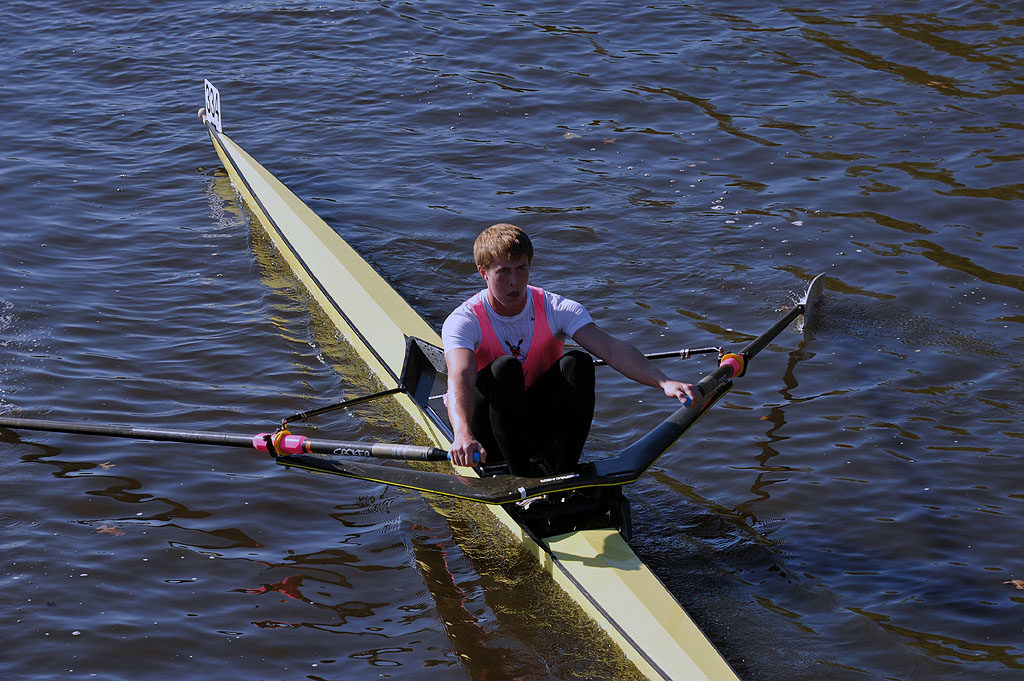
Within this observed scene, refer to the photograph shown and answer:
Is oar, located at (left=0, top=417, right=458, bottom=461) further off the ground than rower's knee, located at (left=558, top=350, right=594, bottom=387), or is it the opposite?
rower's knee, located at (left=558, top=350, right=594, bottom=387)

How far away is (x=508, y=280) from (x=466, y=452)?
0.83m

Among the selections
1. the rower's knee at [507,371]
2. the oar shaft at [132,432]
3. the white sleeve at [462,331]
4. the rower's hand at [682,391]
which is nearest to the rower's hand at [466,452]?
the rower's knee at [507,371]

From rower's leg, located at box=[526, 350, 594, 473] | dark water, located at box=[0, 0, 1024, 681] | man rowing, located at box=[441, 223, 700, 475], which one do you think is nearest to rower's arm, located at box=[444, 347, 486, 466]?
man rowing, located at box=[441, 223, 700, 475]

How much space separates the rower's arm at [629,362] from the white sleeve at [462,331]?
487mm

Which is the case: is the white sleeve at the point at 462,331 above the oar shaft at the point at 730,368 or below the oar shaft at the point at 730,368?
above

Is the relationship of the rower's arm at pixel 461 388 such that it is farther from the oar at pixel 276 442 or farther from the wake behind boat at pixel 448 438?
the wake behind boat at pixel 448 438

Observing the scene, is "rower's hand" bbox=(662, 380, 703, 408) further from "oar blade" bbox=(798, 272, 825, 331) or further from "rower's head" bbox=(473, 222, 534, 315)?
"oar blade" bbox=(798, 272, 825, 331)

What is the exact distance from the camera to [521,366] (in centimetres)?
486

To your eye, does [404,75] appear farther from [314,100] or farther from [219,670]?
[219,670]

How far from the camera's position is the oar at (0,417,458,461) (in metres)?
4.81

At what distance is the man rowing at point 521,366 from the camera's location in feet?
15.7

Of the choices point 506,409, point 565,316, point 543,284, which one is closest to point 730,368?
point 565,316

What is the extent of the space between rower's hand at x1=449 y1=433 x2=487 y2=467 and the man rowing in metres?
0.11

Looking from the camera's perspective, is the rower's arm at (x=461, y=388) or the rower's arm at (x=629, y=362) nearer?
the rower's arm at (x=461, y=388)
